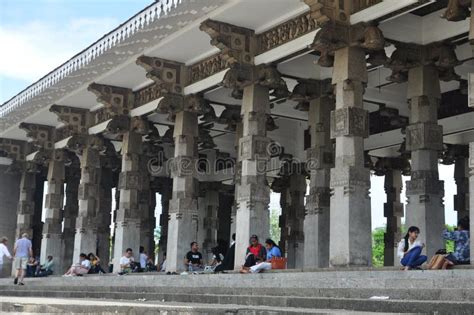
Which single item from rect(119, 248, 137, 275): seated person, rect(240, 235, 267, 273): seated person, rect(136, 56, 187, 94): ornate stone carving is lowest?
rect(119, 248, 137, 275): seated person

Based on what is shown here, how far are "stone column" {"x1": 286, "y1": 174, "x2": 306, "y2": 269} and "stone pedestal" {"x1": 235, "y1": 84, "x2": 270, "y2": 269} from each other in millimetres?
8433

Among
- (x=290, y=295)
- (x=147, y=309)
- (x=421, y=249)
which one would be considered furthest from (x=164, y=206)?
(x=147, y=309)

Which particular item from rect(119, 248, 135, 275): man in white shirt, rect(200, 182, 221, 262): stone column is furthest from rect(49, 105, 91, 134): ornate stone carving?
rect(200, 182, 221, 262): stone column

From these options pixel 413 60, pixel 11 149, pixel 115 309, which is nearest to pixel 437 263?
pixel 115 309

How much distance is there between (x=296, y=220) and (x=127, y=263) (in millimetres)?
7006

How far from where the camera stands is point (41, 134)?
23.8 metres

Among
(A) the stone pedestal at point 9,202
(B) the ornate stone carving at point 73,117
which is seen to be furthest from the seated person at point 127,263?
(A) the stone pedestal at point 9,202

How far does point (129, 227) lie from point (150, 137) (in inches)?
121

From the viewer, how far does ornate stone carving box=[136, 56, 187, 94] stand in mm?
16906

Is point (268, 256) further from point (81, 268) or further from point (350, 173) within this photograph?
point (81, 268)

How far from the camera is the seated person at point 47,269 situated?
2219 centimetres

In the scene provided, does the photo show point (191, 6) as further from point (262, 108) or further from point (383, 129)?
point (383, 129)

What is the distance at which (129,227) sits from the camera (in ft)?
63.2

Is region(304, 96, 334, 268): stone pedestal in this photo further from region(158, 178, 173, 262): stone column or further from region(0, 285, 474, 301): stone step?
region(158, 178, 173, 262): stone column
